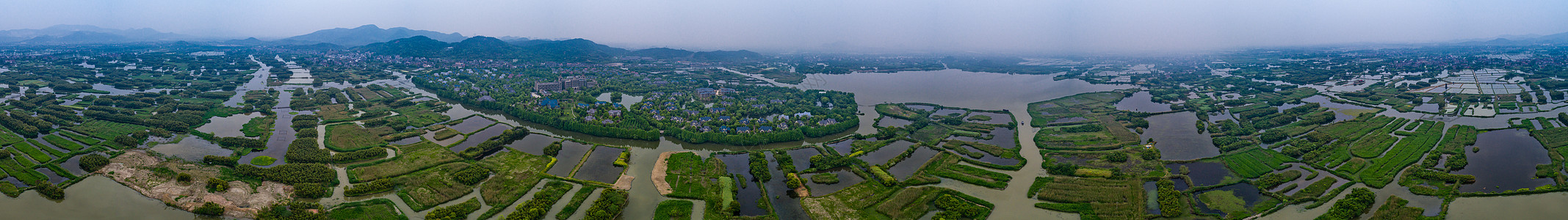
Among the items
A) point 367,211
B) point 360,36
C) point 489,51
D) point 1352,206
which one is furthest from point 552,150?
point 360,36

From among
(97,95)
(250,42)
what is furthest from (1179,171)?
(250,42)

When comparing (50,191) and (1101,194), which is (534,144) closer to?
(50,191)

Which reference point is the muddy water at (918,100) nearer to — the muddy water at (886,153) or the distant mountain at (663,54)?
the muddy water at (886,153)

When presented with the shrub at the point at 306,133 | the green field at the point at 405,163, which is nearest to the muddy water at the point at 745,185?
the green field at the point at 405,163

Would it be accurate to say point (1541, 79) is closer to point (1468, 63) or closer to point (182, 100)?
point (1468, 63)

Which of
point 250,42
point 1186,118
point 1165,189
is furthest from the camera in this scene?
point 250,42

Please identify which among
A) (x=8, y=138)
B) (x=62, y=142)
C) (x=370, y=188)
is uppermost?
(x=8, y=138)
